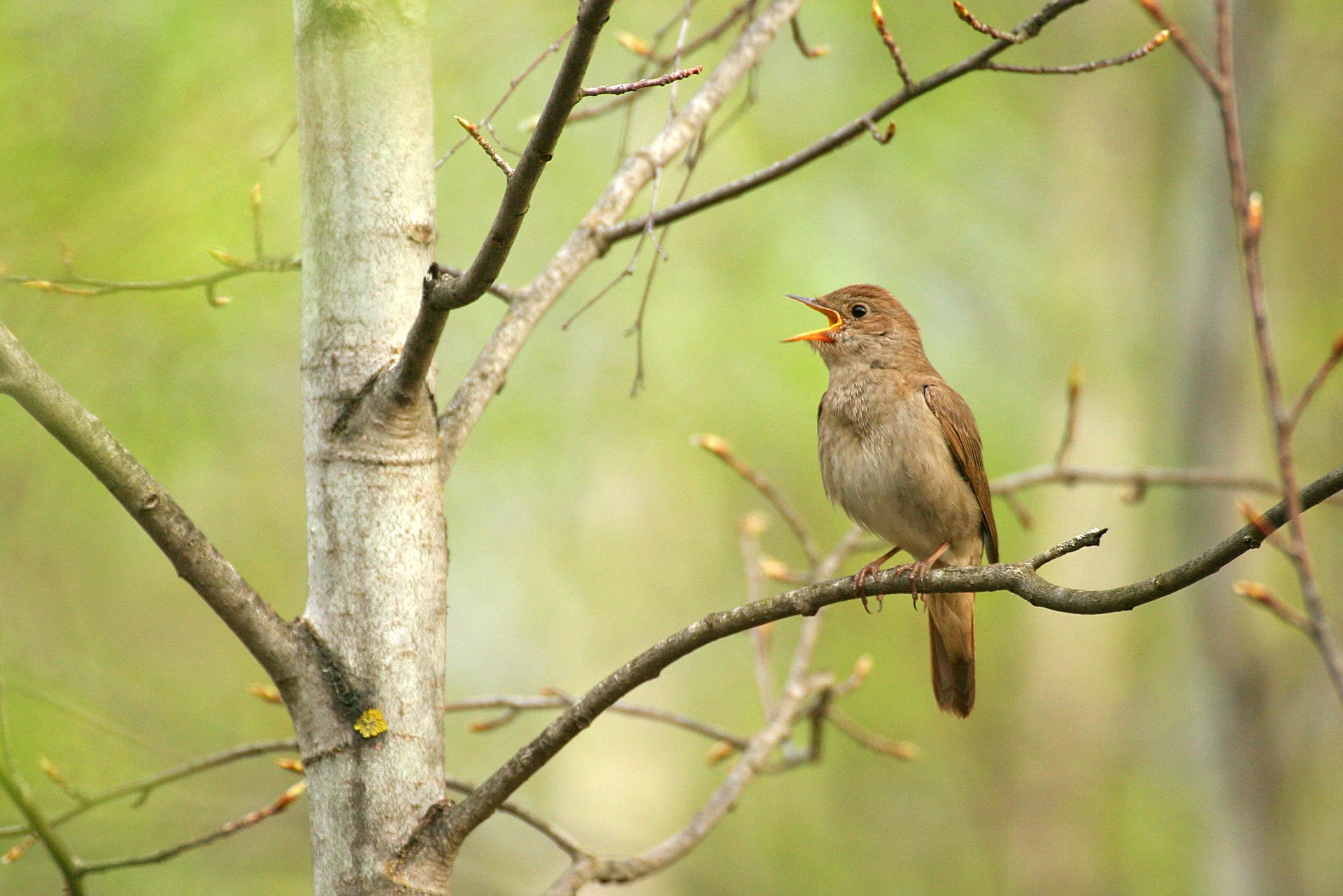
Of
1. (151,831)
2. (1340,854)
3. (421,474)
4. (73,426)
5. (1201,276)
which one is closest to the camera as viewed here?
(73,426)

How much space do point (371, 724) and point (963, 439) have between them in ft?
8.30

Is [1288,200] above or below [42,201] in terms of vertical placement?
above

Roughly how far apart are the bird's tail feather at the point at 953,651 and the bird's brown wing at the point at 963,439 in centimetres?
27

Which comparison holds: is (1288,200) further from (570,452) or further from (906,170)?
(570,452)

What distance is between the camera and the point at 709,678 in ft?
37.3

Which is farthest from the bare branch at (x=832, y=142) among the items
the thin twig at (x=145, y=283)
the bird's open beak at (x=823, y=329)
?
the bird's open beak at (x=823, y=329)

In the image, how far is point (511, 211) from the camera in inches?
81.7

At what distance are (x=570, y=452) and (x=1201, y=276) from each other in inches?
200

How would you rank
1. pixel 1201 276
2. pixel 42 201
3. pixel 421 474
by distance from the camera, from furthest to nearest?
pixel 1201 276, pixel 42 201, pixel 421 474

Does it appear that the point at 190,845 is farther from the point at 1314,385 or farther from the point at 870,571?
the point at 1314,385

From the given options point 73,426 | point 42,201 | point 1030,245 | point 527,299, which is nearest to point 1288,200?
point 1030,245

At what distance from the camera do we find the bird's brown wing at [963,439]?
168 inches

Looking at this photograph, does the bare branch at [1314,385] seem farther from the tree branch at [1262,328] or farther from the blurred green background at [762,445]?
the blurred green background at [762,445]

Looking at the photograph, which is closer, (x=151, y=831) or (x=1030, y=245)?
(x=151, y=831)
